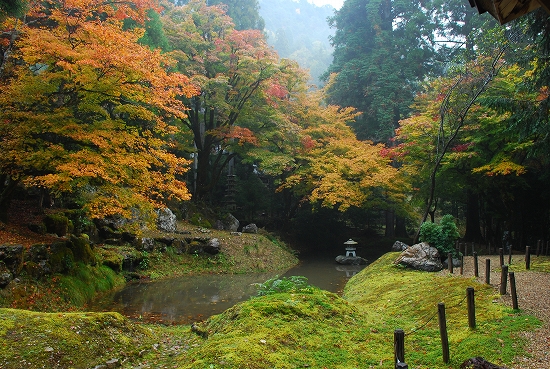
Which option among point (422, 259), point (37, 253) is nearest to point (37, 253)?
point (37, 253)

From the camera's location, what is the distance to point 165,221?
1580 cm

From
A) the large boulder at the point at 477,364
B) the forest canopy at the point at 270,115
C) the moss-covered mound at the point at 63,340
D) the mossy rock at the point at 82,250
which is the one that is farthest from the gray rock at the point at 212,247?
the large boulder at the point at 477,364

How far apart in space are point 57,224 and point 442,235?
11909 mm

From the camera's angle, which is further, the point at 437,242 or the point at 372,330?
the point at 437,242

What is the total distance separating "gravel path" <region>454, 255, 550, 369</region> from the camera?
4238mm

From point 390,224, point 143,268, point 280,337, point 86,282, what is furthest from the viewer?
point 390,224

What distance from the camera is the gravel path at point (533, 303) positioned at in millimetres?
4238

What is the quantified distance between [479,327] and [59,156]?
28.8ft

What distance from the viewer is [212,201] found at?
888 inches

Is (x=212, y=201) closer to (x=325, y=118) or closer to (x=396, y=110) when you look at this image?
(x=325, y=118)

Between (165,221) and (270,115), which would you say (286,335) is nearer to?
(165,221)

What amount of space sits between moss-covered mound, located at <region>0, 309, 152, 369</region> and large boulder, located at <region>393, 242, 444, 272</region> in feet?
28.8

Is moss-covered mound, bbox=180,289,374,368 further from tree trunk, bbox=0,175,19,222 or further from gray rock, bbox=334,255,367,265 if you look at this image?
gray rock, bbox=334,255,367,265

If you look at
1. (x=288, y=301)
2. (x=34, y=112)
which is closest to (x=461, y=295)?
(x=288, y=301)
